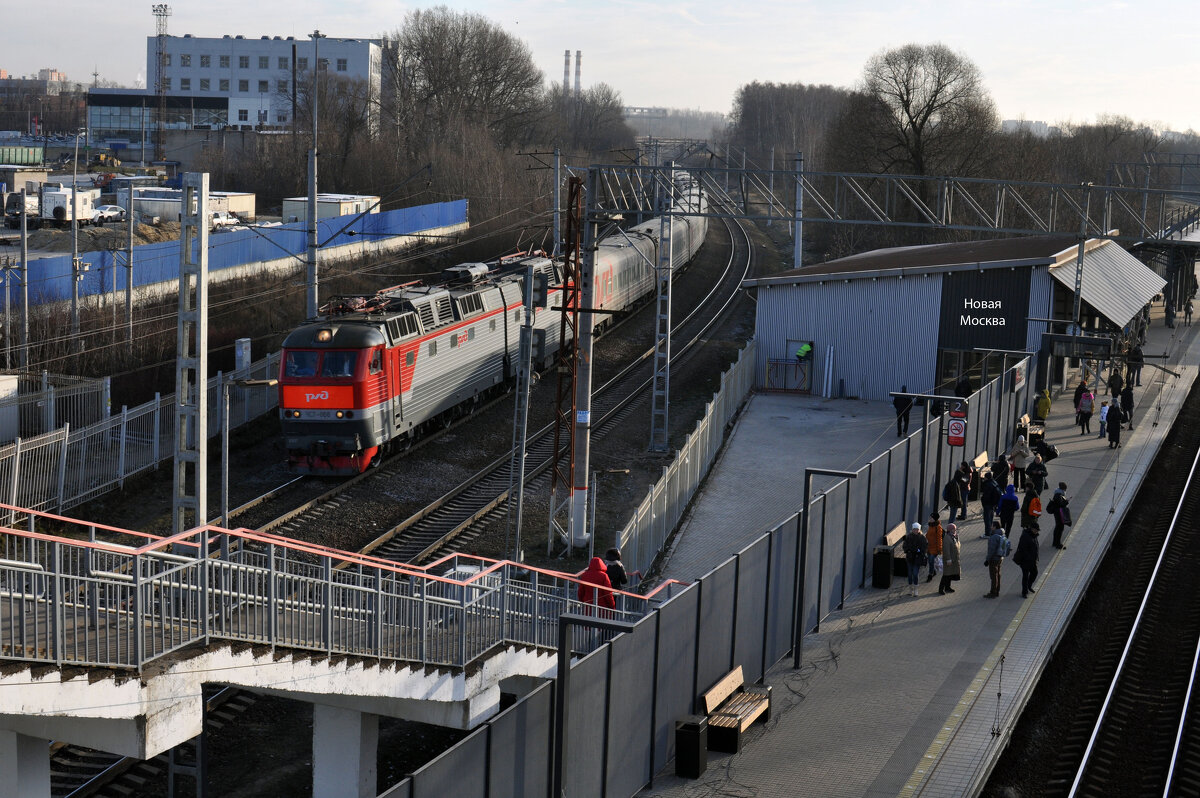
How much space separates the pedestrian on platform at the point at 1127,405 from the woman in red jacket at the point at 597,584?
2288 cm

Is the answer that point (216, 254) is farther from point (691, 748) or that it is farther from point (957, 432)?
point (691, 748)

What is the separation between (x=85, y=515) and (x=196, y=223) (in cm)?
1123

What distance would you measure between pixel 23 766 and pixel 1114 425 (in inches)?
Result: 1117

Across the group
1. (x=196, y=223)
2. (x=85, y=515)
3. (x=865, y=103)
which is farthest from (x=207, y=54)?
(x=196, y=223)

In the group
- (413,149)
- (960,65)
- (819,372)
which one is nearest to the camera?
Result: (819,372)

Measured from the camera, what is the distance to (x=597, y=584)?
1666cm

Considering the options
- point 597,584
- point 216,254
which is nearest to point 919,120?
point 216,254

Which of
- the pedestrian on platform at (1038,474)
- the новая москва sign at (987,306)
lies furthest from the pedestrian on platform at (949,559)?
the новая москва sign at (987,306)

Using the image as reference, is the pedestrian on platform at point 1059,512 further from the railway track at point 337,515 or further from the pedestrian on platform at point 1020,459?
the railway track at point 337,515

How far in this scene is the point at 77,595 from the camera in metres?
10.6

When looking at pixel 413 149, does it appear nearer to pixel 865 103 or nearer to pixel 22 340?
pixel 865 103

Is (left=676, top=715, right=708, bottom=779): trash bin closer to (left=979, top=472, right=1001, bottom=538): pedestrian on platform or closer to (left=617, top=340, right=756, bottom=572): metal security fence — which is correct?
(left=617, top=340, right=756, bottom=572): metal security fence

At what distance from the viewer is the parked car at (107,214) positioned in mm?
65375

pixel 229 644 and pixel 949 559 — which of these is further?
pixel 949 559
